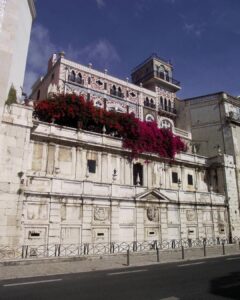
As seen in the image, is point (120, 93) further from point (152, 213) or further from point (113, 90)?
point (152, 213)

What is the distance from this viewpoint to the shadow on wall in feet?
24.6

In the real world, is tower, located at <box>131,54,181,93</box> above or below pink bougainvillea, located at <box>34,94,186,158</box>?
above

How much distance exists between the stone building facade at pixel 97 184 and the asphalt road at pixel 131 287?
8195mm

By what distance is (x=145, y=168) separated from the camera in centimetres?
2709

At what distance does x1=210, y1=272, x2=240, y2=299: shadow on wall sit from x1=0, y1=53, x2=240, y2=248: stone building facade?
1171 cm

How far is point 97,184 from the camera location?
21266 mm

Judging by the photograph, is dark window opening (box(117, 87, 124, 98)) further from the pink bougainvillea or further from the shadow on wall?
the shadow on wall

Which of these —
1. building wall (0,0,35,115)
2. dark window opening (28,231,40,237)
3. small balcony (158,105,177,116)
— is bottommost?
dark window opening (28,231,40,237)

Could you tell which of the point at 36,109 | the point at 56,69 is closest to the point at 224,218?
the point at 36,109

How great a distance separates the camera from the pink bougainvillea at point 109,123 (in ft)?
82.4

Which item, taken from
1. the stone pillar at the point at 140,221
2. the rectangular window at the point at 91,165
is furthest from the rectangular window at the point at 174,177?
the rectangular window at the point at 91,165

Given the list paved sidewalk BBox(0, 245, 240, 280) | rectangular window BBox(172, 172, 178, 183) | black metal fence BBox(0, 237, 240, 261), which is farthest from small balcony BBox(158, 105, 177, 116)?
paved sidewalk BBox(0, 245, 240, 280)

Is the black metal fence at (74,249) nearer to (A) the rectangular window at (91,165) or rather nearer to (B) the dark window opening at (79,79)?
(A) the rectangular window at (91,165)

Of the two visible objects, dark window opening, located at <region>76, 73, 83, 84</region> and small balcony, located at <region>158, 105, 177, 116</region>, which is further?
small balcony, located at <region>158, 105, 177, 116</region>
